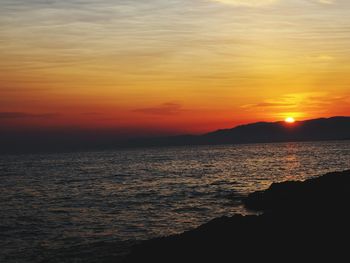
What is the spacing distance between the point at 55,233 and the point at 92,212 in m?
8.95

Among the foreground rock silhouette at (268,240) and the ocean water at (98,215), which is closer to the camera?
the foreground rock silhouette at (268,240)

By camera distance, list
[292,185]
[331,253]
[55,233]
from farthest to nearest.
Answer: [292,185] → [55,233] → [331,253]

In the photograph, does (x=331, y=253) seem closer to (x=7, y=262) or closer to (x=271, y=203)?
(x=7, y=262)

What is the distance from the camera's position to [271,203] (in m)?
39.4

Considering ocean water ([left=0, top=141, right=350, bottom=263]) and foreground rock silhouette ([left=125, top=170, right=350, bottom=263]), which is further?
ocean water ([left=0, top=141, right=350, bottom=263])

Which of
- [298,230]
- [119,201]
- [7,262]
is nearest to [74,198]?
[119,201]

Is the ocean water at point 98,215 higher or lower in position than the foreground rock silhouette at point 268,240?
lower

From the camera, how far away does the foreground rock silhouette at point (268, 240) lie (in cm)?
1733

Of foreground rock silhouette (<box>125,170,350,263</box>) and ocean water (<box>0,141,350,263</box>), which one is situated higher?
foreground rock silhouette (<box>125,170,350,263</box>)

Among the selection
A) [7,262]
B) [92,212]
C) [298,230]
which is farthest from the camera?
[92,212]

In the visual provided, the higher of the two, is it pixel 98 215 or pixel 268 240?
pixel 268 240

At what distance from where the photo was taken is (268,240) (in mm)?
19094

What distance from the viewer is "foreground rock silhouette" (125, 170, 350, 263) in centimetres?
1733

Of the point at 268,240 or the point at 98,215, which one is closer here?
the point at 268,240
